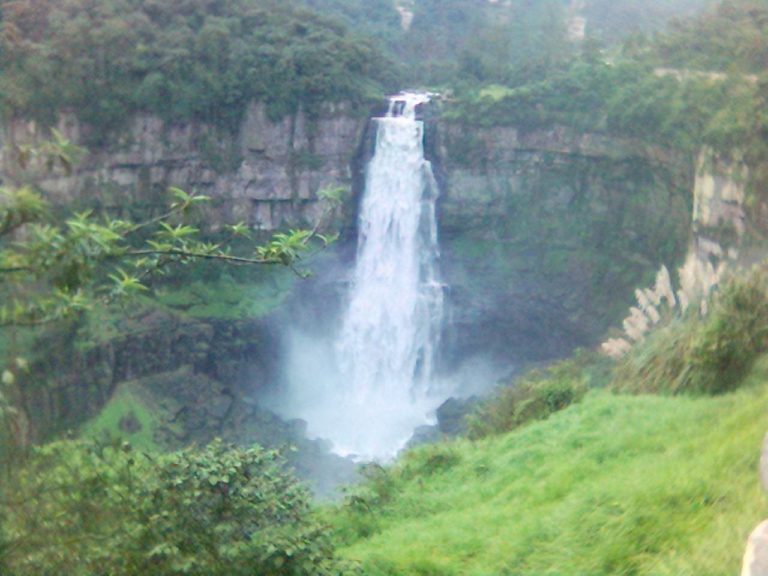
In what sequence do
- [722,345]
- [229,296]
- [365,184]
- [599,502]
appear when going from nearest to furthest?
[599,502]
[722,345]
[229,296]
[365,184]

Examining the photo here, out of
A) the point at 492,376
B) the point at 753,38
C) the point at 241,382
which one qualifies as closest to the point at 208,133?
Result: the point at 241,382

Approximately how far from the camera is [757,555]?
3217 mm

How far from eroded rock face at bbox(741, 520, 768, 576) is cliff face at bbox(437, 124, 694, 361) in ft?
62.6

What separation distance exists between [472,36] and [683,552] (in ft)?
86.5

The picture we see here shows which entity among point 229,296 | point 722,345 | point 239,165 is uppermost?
point 722,345

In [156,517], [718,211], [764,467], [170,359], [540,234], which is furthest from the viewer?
[540,234]

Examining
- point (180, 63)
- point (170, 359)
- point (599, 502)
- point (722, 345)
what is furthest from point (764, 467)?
point (180, 63)

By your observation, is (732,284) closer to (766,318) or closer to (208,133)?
(766,318)

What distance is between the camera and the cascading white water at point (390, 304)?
76.4 ft

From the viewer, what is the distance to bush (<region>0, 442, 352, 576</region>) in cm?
375

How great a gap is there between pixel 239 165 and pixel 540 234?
7.68 m

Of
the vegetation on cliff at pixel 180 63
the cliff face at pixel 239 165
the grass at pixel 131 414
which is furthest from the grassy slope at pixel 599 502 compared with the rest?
the cliff face at pixel 239 165

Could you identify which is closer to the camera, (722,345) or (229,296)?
(722,345)

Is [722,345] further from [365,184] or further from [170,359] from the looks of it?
[365,184]
